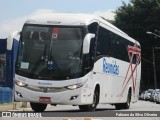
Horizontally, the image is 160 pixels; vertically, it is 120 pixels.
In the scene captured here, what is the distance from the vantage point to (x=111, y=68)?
24.5 meters

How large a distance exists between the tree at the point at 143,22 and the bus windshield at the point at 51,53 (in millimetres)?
50849

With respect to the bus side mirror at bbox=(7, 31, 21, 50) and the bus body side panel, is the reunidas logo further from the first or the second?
the bus side mirror at bbox=(7, 31, 21, 50)

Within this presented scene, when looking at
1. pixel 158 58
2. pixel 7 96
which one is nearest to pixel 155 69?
pixel 158 58

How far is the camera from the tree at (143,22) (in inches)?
2785

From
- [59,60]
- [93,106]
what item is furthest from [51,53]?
[93,106]

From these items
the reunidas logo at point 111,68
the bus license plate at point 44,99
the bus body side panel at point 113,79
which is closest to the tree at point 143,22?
the bus body side panel at point 113,79

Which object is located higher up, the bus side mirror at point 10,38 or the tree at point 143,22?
the tree at point 143,22

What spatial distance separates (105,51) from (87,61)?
3058 millimetres

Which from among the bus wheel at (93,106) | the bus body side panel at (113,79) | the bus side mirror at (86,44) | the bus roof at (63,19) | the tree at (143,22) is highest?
the tree at (143,22)

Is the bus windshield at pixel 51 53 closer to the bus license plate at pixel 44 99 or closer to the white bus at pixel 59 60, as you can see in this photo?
the white bus at pixel 59 60

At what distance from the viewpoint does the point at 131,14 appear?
73000 mm

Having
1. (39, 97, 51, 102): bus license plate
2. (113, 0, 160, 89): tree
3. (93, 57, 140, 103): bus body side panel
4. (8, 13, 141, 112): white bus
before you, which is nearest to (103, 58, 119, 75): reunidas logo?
(93, 57, 140, 103): bus body side panel

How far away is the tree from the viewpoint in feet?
232

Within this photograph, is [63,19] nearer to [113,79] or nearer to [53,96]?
[53,96]
